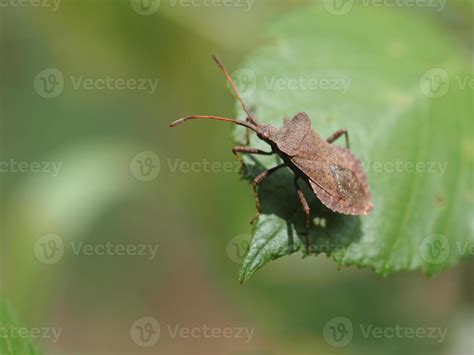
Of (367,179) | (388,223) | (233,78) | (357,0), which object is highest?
(357,0)

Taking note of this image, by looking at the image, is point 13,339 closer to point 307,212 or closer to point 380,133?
point 307,212

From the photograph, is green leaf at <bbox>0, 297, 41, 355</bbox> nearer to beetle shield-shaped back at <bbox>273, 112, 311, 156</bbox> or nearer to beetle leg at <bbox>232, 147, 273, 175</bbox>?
beetle leg at <bbox>232, 147, 273, 175</bbox>

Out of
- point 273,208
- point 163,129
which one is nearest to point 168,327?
point 163,129

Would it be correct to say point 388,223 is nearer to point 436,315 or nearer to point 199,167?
point 436,315

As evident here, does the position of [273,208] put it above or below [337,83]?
below

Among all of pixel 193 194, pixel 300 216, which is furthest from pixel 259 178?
pixel 193 194

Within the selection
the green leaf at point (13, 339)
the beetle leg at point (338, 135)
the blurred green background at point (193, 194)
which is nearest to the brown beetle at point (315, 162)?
the beetle leg at point (338, 135)
